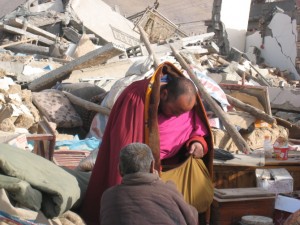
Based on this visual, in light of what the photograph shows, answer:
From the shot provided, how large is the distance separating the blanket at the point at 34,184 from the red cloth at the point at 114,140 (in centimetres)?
25

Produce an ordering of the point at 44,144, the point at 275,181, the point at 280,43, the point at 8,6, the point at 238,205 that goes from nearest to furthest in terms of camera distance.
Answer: the point at 238,205 < the point at 275,181 < the point at 44,144 < the point at 280,43 < the point at 8,6

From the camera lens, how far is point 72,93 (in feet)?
29.6

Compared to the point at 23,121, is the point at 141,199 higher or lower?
higher

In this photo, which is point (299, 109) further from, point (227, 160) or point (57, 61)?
point (227, 160)

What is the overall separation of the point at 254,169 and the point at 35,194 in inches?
90.3


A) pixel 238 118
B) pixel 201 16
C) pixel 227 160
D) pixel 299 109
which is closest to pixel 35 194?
pixel 227 160

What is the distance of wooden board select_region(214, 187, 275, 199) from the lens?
16.1 ft

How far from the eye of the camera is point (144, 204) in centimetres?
320

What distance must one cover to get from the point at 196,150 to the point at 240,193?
54 cm

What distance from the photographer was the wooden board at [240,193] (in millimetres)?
4906

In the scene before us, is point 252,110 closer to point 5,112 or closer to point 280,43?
point 5,112

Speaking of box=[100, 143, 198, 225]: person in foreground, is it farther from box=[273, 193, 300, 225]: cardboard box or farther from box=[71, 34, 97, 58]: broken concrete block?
box=[71, 34, 97, 58]: broken concrete block

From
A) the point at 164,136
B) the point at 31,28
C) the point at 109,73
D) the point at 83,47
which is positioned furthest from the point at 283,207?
the point at 31,28

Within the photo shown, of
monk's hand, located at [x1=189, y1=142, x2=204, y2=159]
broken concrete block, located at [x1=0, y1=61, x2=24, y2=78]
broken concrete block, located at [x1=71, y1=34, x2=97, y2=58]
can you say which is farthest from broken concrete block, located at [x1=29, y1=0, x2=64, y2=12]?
monk's hand, located at [x1=189, y1=142, x2=204, y2=159]
